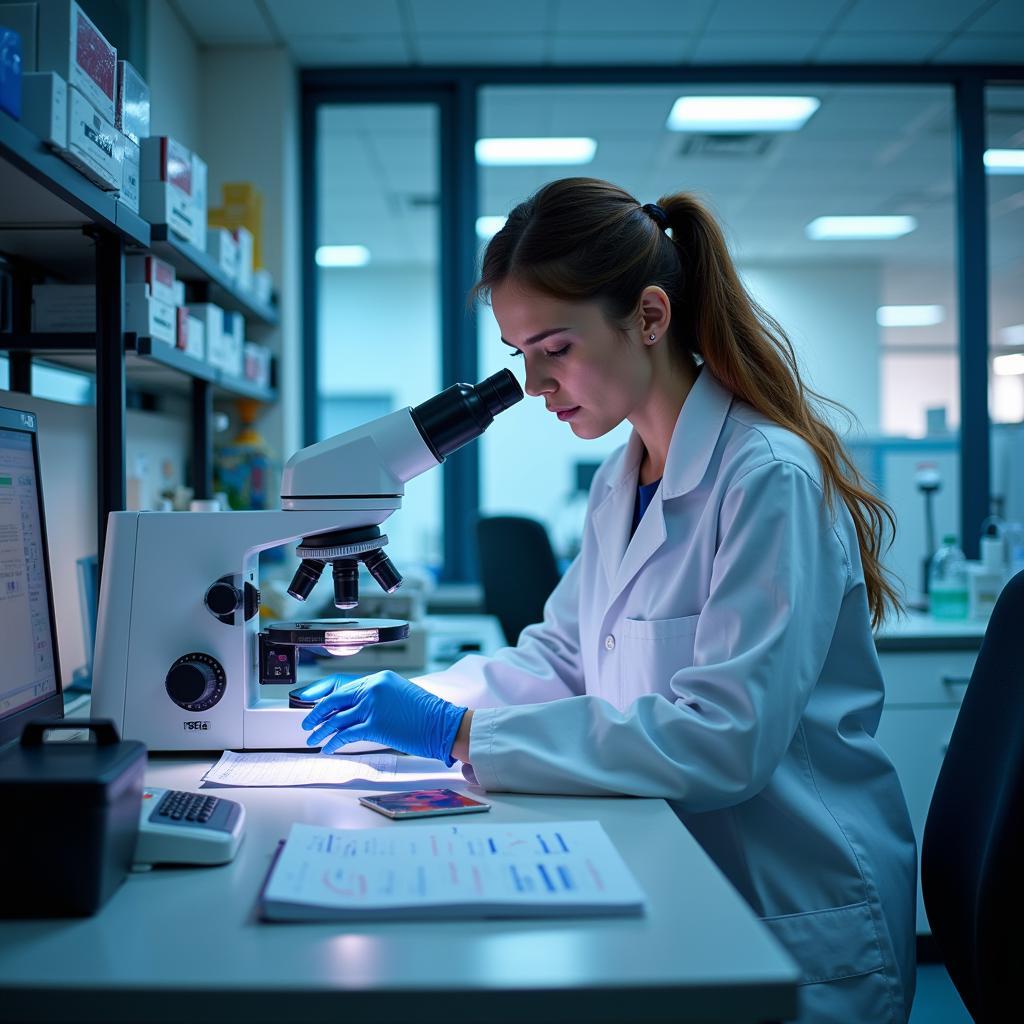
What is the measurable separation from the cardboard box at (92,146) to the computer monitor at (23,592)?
0.97ft

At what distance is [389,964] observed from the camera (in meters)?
0.58

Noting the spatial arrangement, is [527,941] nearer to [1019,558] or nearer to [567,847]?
[567,847]

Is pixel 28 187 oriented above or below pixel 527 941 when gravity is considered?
above

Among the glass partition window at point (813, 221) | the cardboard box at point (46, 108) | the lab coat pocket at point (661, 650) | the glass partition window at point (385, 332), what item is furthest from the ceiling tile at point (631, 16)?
the glass partition window at point (385, 332)

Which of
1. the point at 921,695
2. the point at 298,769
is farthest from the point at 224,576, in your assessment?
the point at 921,695

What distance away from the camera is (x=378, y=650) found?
1732 millimetres

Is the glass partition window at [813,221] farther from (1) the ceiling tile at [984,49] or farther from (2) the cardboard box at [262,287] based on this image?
(2) the cardboard box at [262,287]

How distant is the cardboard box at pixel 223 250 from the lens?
1.93 m

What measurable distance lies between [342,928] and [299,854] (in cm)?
12

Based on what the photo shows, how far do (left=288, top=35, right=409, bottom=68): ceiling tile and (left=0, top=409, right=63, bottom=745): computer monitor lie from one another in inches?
89.6

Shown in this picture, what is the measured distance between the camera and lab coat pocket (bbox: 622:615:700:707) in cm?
106

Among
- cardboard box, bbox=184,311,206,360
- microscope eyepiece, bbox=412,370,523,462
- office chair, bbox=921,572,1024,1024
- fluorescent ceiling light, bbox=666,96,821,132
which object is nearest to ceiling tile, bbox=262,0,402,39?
fluorescent ceiling light, bbox=666,96,821,132

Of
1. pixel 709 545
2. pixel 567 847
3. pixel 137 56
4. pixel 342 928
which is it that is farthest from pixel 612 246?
pixel 137 56

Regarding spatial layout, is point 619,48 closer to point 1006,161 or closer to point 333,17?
point 333,17
